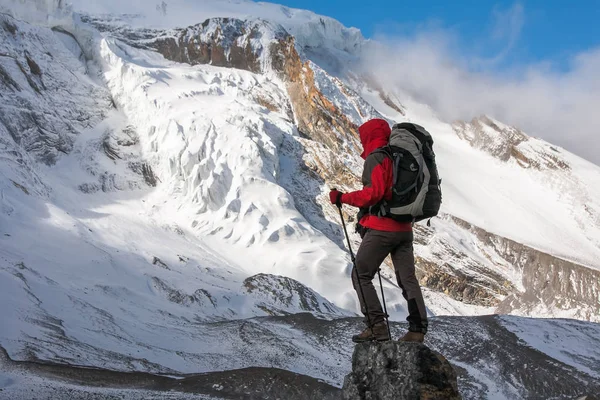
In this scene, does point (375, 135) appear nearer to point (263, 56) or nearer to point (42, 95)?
point (42, 95)

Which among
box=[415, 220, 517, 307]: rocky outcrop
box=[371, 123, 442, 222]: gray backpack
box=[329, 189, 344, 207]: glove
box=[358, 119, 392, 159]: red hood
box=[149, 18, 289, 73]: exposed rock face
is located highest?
box=[149, 18, 289, 73]: exposed rock face

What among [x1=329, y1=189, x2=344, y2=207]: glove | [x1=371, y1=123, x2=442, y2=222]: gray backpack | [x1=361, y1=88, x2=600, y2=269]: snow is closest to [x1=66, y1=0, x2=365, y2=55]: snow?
[x1=361, y1=88, x2=600, y2=269]: snow

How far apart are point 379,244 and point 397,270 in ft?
1.62

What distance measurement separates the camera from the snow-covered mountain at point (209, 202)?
80.7 feet

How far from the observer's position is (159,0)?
128875 mm

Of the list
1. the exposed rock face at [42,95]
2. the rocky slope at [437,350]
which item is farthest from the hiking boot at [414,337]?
the exposed rock face at [42,95]

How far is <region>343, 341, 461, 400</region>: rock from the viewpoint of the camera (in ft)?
25.8

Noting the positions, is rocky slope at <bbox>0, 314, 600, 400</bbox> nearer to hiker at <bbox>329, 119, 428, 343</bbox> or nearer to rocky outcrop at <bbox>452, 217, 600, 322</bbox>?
hiker at <bbox>329, 119, 428, 343</bbox>

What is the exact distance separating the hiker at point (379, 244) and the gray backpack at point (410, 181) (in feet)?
0.28

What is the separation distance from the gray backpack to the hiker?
0.08 meters

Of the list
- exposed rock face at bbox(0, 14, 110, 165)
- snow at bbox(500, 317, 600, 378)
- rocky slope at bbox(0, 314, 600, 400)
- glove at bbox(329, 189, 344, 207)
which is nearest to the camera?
glove at bbox(329, 189, 344, 207)

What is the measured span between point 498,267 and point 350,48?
3490 inches

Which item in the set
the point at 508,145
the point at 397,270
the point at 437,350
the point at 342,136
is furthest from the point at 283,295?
the point at 508,145

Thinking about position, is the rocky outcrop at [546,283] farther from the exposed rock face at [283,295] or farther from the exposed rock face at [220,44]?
the exposed rock face at [220,44]
